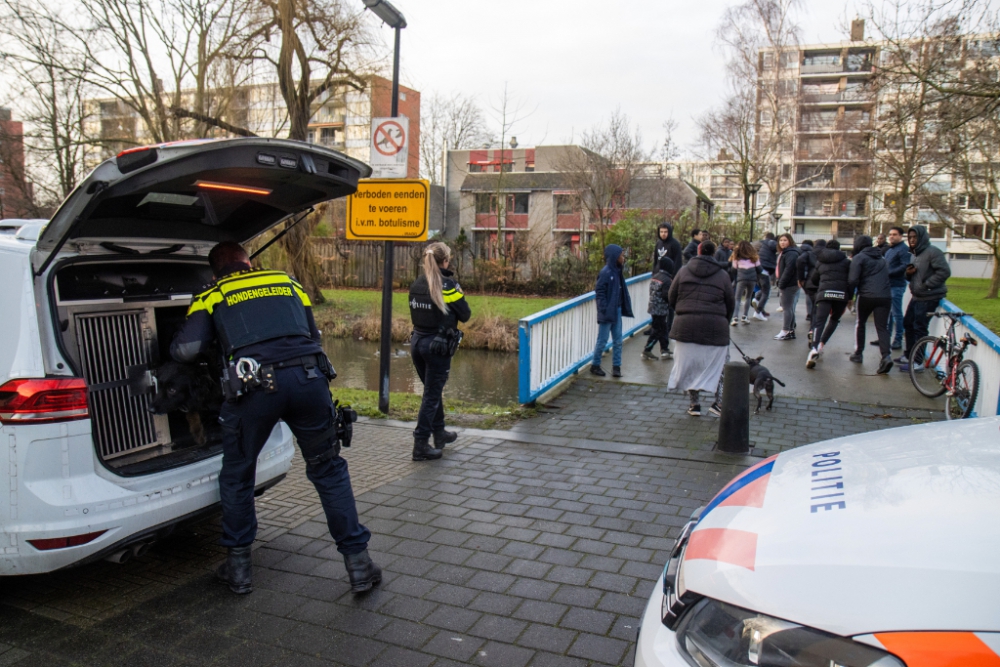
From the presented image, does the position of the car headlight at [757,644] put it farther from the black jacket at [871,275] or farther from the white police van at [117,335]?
the black jacket at [871,275]

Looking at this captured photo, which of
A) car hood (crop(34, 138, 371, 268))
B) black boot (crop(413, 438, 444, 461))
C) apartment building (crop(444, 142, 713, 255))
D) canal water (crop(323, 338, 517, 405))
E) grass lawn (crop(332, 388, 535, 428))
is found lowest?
canal water (crop(323, 338, 517, 405))

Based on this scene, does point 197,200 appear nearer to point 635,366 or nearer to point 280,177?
point 280,177

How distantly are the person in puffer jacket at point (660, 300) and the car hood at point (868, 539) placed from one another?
7515 millimetres

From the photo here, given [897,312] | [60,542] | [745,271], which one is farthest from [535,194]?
[60,542]

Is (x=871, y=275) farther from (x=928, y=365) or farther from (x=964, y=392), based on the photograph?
(x=964, y=392)

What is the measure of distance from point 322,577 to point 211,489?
2.52ft

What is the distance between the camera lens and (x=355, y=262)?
28766mm

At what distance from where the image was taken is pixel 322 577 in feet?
13.0

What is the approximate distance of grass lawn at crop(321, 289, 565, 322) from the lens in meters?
19.0

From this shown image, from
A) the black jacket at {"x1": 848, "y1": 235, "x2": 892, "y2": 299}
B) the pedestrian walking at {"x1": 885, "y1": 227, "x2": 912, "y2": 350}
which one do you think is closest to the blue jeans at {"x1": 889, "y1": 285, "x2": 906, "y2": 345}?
the pedestrian walking at {"x1": 885, "y1": 227, "x2": 912, "y2": 350}

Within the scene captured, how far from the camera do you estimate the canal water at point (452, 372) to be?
39.9ft

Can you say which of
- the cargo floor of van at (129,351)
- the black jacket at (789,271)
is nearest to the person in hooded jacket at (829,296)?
the black jacket at (789,271)

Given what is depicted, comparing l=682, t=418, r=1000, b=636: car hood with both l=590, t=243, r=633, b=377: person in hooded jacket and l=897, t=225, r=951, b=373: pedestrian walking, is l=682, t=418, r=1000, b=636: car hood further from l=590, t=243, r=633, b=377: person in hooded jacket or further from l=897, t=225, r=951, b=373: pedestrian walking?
l=897, t=225, r=951, b=373: pedestrian walking

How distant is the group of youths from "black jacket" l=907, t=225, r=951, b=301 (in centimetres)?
1
